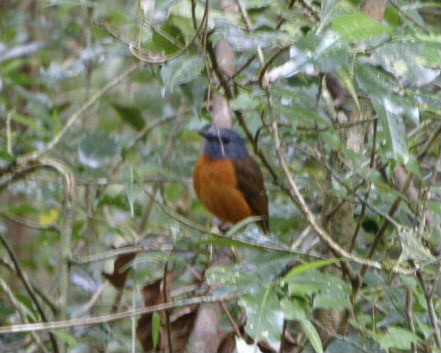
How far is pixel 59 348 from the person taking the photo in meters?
2.74

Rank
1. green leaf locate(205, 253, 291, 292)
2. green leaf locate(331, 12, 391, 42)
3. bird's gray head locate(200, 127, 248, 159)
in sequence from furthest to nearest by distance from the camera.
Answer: bird's gray head locate(200, 127, 248, 159) < green leaf locate(205, 253, 291, 292) < green leaf locate(331, 12, 391, 42)

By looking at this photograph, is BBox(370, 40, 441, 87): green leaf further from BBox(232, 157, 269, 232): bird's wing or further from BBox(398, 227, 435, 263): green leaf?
BBox(232, 157, 269, 232): bird's wing

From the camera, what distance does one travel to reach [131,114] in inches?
178

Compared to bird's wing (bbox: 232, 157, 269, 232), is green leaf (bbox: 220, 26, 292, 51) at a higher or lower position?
higher

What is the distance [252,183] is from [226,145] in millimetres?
359

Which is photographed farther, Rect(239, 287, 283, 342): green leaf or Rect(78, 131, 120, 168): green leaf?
Rect(78, 131, 120, 168): green leaf

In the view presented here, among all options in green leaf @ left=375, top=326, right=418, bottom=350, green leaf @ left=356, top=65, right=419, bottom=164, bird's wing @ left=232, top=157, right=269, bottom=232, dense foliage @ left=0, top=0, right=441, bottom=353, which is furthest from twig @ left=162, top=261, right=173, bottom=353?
bird's wing @ left=232, top=157, right=269, bottom=232

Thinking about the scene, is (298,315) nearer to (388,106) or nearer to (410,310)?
(388,106)

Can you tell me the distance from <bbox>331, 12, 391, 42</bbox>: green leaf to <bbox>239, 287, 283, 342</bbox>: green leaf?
2.05 feet

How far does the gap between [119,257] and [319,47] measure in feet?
4.24

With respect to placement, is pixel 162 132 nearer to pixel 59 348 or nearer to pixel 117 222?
pixel 117 222

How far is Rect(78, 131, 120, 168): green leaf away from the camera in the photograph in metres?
3.76

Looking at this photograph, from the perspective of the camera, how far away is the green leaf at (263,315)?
1.95 m

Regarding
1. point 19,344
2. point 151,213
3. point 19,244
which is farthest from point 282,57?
point 19,244
